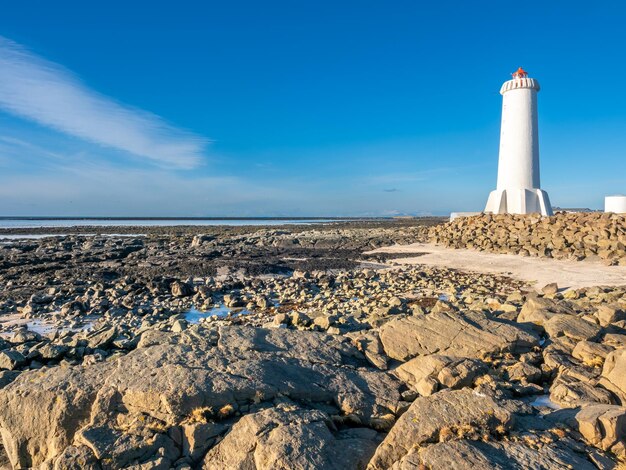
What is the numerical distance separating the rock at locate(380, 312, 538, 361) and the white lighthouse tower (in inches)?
915

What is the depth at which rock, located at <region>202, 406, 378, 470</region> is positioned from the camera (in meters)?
3.27

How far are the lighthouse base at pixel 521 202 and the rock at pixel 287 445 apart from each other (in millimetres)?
26507

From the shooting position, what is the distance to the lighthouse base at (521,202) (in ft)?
88.2

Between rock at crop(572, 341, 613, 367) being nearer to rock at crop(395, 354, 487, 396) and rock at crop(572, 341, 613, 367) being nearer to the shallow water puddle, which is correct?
rock at crop(395, 354, 487, 396)

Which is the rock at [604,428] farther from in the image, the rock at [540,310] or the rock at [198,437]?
the rock at [540,310]

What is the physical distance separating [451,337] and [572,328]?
6.28ft

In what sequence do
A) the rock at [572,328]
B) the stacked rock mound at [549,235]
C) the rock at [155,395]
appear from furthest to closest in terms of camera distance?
the stacked rock mound at [549,235], the rock at [572,328], the rock at [155,395]

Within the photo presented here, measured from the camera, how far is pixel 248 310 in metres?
10.1

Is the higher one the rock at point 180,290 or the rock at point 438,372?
the rock at point 438,372

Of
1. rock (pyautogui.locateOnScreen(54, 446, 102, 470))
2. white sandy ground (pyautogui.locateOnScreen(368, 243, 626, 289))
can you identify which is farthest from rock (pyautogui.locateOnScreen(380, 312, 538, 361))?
white sandy ground (pyautogui.locateOnScreen(368, 243, 626, 289))

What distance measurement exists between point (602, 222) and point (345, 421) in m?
19.5

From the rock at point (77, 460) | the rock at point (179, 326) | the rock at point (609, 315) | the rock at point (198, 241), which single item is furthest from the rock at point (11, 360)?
the rock at point (198, 241)

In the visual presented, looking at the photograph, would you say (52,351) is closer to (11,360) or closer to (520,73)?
(11,360)

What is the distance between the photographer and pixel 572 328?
20.5 ft
